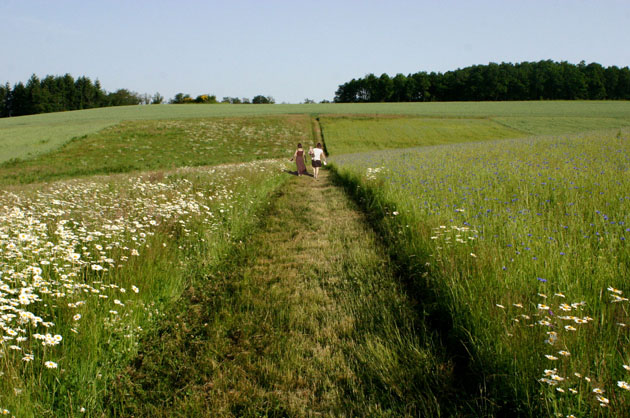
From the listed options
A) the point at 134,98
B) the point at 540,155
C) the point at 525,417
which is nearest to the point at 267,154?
the point at 540,155

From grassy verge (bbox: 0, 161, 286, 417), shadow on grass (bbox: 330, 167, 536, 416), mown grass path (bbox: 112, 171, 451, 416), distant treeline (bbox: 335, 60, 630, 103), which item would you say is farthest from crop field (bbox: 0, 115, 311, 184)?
distant treeline (bbox: 335, 60, 630, 103)

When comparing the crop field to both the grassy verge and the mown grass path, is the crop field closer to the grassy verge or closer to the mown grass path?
the grassy verge

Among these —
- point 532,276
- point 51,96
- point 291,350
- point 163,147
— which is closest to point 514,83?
point 163,147

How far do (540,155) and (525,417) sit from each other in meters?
11.8

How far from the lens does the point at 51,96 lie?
102 metres

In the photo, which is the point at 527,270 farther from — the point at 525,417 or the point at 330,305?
the point at 330,305

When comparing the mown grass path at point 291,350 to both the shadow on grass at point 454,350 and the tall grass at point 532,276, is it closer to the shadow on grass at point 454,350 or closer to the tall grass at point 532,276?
the shadow on grass at point 454,350

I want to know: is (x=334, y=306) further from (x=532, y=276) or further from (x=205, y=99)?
(x=205, y=99)

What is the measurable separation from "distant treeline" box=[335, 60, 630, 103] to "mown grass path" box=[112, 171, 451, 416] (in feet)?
377

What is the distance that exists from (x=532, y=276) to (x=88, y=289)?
5001 millimetres

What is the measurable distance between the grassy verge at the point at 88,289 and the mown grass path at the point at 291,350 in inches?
11.4

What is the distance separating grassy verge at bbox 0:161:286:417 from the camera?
2.65 metres

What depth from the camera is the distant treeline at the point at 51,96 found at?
10044 centimetres

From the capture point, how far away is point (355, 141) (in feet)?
127
